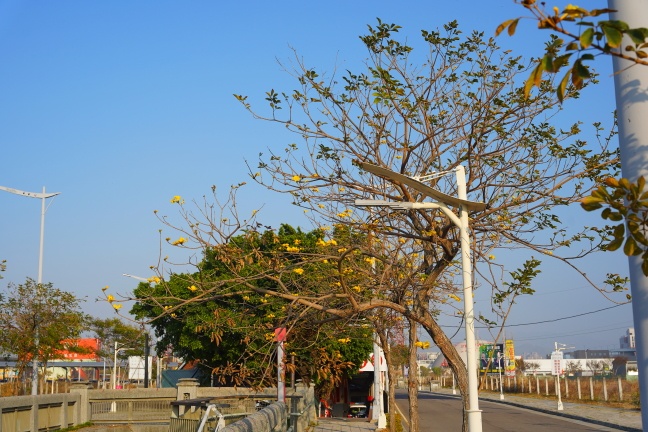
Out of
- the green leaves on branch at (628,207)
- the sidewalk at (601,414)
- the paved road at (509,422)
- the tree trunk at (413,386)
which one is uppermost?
the green leaves on branch at (628,207)

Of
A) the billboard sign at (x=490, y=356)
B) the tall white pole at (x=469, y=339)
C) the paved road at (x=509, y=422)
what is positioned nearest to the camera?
the tall white pole at (x=469, y=339)

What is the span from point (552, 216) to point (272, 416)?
4.89 meters

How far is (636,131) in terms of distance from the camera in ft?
13.0

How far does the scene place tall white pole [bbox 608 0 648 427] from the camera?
3.84 meters

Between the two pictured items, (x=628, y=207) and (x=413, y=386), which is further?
(x=413, y=386)

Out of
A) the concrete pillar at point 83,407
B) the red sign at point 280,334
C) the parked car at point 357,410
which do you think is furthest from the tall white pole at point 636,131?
the parked car at point 357,410

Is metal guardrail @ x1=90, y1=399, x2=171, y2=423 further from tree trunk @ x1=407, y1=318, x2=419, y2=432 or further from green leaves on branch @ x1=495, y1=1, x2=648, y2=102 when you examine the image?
green leaves on branch @ x1=495, y1=1, x2=648, y2=102

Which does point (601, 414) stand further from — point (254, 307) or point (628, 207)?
point (628, 207)

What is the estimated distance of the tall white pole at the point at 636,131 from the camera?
3844 mm

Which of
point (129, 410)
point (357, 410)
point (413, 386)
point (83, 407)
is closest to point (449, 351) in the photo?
point (413, 386)

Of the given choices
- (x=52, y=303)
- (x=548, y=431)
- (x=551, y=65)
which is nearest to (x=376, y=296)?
(x=551, y=65)

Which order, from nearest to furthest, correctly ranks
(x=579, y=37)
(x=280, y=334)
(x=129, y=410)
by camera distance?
1. (x=579, y=37)
2. (x=280, y=334)
3. (x=129, y=410)

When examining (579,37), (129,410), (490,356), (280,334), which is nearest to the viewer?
(579,37)

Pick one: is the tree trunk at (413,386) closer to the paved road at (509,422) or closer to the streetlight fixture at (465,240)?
the streetlight fixture at (465,240)
